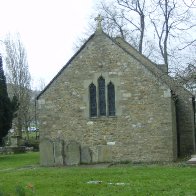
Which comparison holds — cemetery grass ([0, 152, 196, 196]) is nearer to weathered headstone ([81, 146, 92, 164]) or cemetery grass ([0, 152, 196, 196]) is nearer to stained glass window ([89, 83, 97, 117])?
weathered headstone ([81, 146, 92, 164])

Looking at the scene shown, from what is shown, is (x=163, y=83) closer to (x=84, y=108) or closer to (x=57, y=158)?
(x=84, y=108)

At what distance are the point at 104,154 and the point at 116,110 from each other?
2.23m

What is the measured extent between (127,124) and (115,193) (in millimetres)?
10791

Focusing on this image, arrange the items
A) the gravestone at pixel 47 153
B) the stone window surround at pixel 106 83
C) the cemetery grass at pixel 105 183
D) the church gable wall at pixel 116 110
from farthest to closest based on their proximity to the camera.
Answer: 1. the stone window surround at pixel 106 83
2. the church gable wall at pixel 116 110
3. the gravestone at pixel 47 153
4. the cemetery grass at pixel 105 183

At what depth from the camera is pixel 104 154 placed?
22.1m

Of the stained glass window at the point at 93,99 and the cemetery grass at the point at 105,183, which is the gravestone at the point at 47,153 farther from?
the cemetery grass at the point at 105,183

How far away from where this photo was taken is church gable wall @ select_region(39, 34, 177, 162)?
21688 mm

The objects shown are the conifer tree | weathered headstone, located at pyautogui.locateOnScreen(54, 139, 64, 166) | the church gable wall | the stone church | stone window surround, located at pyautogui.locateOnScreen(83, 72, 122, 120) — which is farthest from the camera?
the conifer tree

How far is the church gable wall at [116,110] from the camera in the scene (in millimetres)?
21688

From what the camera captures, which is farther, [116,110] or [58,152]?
[116,110]

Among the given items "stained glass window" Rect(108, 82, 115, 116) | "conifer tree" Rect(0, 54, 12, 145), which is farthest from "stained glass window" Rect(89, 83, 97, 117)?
"conifer tree" Rect(0, 54, 12, 145)

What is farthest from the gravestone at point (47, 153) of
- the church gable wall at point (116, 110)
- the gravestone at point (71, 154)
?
the church gable wall at point (116, 110)

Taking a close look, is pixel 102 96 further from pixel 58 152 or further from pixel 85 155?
pixel 58 152

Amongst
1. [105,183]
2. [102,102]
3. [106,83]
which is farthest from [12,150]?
[105,183]
